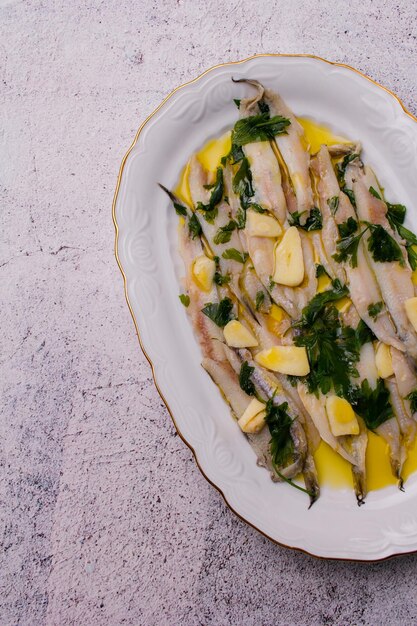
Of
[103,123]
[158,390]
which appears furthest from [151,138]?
[158,390]

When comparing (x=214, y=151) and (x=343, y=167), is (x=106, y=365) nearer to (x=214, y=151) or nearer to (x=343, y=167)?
(x=214, y=151)

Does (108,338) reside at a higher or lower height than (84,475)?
higher

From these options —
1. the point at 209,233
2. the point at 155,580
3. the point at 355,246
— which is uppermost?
the point at 355,246

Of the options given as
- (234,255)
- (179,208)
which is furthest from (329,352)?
(179,208)

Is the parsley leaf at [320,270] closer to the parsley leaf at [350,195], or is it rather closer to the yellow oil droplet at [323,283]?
the yellow oil droplet at [323,283]

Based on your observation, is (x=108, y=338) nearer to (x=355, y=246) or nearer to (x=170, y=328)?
(x=170, y=328)

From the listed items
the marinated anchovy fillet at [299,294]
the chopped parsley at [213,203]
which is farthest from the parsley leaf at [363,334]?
the chopped parsley at [213,203]

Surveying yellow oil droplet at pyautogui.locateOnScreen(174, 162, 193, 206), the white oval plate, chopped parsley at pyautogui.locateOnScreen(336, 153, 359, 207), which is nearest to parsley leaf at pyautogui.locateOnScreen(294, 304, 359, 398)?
the white oval plate

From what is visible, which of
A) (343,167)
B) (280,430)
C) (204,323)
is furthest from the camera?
(343,167)
